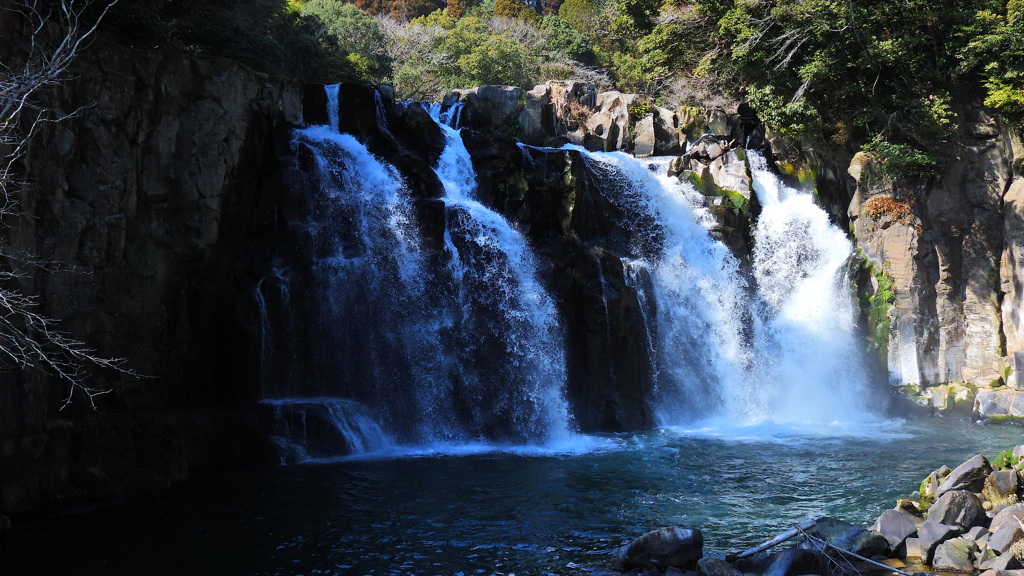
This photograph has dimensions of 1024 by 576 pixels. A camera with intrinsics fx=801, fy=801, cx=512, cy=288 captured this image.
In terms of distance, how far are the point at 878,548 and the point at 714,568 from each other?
7.52 ft

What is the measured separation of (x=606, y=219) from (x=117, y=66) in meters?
12.8

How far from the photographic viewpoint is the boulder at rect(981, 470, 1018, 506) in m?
10.3

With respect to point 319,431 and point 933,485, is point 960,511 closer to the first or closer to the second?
point 933,485

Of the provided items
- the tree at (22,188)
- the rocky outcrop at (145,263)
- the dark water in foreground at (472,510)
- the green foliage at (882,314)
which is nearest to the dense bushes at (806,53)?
the rocky outcrop at (145,263)

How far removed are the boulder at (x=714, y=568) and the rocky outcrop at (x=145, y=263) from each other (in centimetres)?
915

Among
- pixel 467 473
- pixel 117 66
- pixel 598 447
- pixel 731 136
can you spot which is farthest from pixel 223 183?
pixel 731 136

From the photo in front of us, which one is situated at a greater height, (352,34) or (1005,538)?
(352,34)

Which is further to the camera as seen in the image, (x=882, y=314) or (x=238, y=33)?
(x=238, y=33)

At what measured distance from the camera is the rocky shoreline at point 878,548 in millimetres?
8641

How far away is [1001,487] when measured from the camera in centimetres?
1038

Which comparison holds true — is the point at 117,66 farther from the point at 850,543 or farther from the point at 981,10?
the point at 981,10

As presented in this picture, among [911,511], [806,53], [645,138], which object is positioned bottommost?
[911,511]

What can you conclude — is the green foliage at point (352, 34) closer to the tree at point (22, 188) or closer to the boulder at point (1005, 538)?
the tree at point (22, 188)

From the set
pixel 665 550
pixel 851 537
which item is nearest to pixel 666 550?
pixel 665 550
